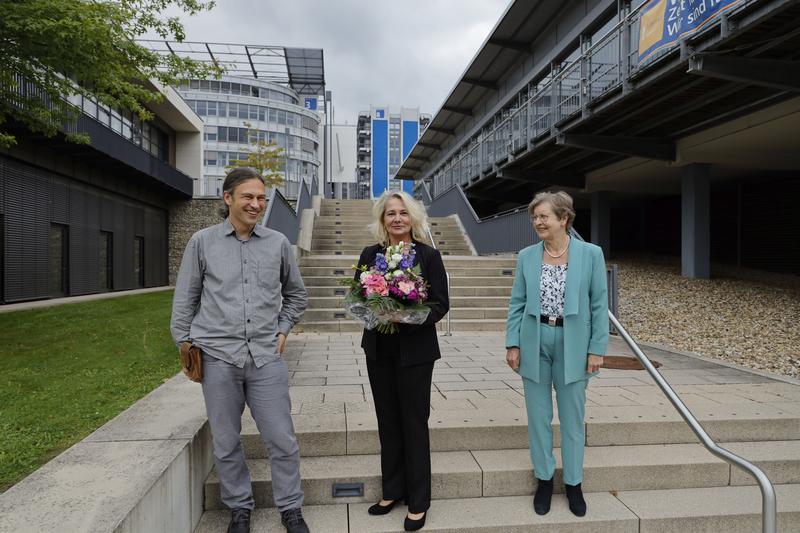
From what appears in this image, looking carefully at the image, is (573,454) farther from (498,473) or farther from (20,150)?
(20,150)

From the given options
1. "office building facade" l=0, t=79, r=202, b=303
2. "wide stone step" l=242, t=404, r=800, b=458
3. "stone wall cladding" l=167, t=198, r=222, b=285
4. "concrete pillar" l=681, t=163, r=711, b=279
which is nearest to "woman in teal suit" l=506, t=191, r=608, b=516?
"wide stone step" l=242, t=404, r=800, b=458

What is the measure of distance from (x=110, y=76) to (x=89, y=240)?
12207mm

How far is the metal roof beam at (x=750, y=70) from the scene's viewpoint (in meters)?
8.18

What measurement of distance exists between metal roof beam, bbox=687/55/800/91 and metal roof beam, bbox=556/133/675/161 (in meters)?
4.67

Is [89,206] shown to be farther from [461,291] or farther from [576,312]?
[576,312]

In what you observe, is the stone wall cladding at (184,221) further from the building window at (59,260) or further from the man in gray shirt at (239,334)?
the man in gray shirt at (239,334)

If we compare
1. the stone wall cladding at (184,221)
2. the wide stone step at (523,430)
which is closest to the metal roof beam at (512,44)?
the stone wall cladding at (184,221)

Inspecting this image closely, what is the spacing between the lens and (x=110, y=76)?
8.19m

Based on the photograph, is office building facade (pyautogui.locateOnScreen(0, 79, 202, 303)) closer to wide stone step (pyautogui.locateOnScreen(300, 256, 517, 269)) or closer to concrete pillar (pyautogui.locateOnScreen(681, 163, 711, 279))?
wide stone step (pyautogui.locateOnScreen(300, 256, 517, 269))

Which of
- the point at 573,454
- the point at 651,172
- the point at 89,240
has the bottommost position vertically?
the point at 573,454

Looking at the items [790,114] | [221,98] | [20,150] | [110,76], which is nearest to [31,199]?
[20,150]

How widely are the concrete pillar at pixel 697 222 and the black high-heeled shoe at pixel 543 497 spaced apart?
12.3m

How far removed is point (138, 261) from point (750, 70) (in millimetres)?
23262

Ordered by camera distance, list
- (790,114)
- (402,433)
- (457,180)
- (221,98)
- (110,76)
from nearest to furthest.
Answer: (402,433) → (110,76) → (790,114) → (457,180) → (221,98)
